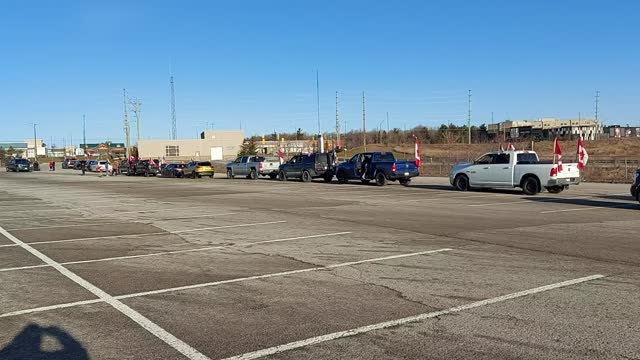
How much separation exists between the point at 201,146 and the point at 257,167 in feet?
269

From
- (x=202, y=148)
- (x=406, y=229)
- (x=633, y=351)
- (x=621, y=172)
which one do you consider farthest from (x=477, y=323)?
(x=202, y=148)

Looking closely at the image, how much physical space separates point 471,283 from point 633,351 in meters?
2.67

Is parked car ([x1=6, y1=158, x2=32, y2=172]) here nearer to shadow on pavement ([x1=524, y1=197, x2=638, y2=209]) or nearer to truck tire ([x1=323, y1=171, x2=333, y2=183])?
truck tire ([x1=323, y1=171, x2=333, y2=183])

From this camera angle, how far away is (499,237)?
11336 mm

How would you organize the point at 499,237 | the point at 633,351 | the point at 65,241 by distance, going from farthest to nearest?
the point at 65,241 < the point at 499,237 < the point at 633,351

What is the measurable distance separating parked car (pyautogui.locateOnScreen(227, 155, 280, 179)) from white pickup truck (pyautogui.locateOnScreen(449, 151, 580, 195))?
19555mm

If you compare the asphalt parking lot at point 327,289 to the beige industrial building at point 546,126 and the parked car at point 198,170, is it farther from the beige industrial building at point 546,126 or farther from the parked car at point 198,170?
the beige industrial building at point 546,126

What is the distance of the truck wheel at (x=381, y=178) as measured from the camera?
3078 cm

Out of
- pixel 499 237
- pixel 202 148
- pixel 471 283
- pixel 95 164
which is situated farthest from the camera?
pixel 202 148

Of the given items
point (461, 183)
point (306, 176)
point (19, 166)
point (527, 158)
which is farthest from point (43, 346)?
point (19, 166)

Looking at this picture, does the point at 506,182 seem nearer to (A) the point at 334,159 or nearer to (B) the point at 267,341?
(A) the point at 334,159

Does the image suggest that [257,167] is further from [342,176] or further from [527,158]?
[527,158]

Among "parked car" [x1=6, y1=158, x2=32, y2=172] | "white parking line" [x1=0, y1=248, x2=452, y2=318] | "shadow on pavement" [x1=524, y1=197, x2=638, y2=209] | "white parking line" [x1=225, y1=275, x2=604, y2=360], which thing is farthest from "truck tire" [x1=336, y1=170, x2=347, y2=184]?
"parked car" [x1=6, y1=158, x2=32, y2=172]

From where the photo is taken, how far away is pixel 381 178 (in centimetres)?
3097
